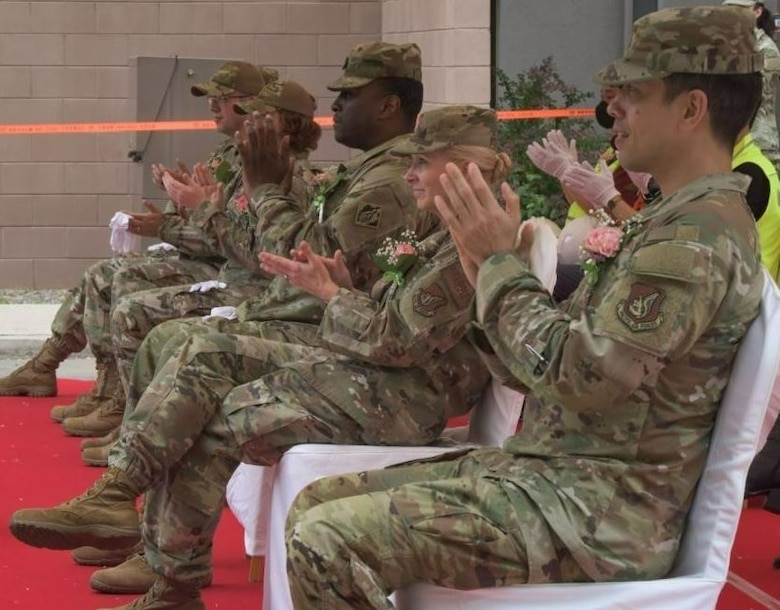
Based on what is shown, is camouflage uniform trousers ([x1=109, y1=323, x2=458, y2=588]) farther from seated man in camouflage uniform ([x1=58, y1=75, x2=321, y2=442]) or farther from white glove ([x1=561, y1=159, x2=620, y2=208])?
white glove ([x1=561, y1=159, x2=620, y2=208])

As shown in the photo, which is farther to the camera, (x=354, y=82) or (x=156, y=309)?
(x=156, y=309)

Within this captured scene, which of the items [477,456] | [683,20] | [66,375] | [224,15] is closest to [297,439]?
[477,456]

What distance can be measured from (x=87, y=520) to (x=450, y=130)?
4.81ft

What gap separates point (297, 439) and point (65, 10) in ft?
24.4

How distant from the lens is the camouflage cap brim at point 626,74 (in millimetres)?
2779

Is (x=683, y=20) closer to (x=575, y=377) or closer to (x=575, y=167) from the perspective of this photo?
(x=575, y=377)

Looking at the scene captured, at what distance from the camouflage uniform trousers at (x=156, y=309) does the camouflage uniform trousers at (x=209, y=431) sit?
1538 mm

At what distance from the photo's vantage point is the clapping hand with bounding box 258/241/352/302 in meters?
3.88

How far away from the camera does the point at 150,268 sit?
631cm

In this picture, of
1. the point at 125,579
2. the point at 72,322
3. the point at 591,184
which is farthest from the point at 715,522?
the point at 72,322

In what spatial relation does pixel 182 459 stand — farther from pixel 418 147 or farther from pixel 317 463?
pixel 418 147

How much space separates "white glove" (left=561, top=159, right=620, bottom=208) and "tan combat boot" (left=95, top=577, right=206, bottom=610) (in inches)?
Result: 70.8

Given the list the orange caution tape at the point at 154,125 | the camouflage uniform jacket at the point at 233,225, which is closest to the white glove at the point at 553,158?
the camouflage uniform jacket at the point at 233,225

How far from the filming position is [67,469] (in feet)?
19.7
